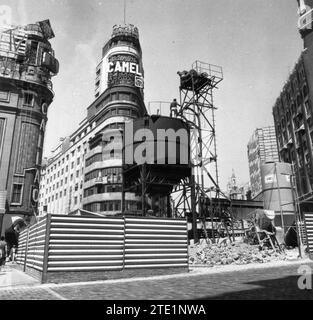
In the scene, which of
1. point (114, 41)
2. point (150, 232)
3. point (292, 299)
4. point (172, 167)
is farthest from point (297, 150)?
point (292, 299)

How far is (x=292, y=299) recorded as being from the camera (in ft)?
18.6

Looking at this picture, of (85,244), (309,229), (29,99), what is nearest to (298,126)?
(309,229)

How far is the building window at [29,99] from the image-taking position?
34.3 m

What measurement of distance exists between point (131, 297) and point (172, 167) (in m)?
19.7

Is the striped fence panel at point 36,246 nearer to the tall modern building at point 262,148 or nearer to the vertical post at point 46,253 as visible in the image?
→ the vertical post at point 46,253

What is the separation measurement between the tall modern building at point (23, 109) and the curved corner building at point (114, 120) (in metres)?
14.8

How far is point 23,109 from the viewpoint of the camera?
3372 centimetres

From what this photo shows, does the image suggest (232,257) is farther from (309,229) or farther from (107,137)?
(107,137)

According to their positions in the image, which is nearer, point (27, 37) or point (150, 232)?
point (150, 232)

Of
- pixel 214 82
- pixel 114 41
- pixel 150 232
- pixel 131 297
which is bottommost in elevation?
pixel 131 297

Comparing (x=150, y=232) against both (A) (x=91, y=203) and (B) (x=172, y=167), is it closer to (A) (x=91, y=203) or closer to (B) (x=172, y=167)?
(B) (x=172, y=167)

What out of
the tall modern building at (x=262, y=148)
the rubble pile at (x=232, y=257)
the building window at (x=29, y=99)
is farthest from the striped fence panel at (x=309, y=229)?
the tall modern building at (x=262, y=148)
